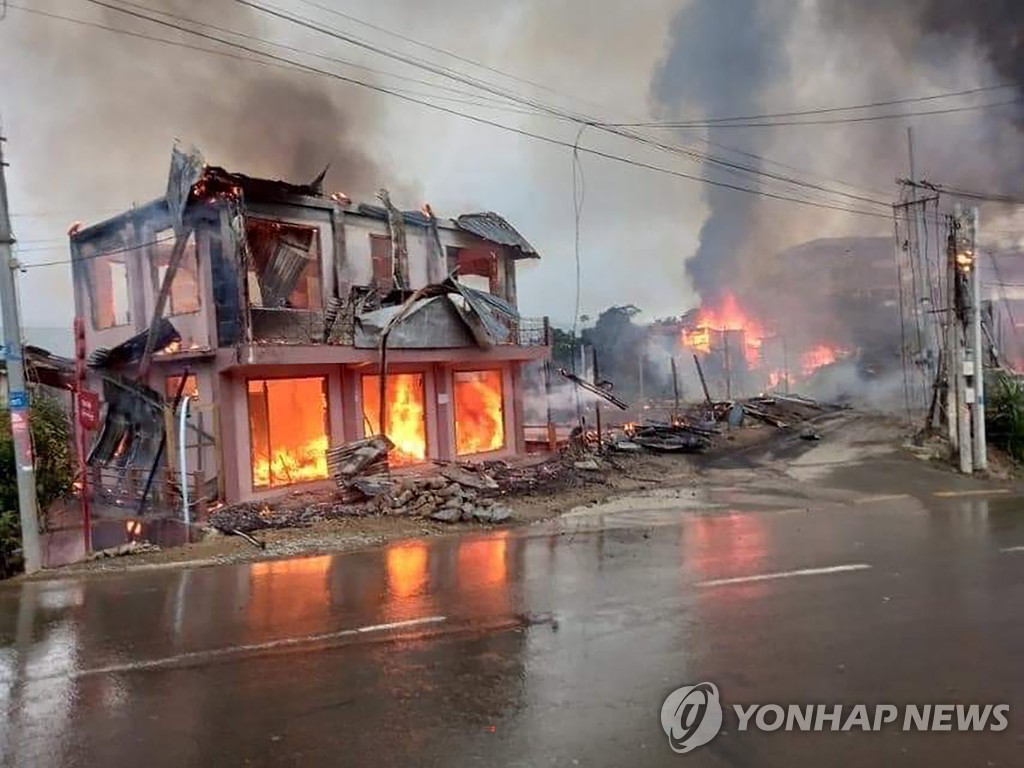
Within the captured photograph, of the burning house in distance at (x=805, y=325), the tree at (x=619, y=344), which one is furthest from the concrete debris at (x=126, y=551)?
the burning house in distance at (x=805, y=325)

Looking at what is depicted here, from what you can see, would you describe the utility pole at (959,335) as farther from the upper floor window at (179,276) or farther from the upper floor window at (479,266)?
the upper floor window at (179,276)

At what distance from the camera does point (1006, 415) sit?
1672 centimetres

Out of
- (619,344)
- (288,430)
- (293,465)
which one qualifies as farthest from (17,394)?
(619,344)

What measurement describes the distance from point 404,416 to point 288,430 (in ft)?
9.14

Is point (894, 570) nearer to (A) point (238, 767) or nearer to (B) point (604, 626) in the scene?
(B) point (604, 626)

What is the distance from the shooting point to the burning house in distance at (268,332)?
13.8 meters

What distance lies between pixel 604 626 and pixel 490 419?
43.1ft

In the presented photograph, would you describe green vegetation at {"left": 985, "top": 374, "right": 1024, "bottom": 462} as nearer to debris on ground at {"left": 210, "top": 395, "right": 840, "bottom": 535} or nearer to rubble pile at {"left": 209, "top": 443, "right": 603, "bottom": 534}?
debris on ground at {"left": 210, "top": 395, "right": 840, "bottom": 535}

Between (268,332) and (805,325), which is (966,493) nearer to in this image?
(268,332)

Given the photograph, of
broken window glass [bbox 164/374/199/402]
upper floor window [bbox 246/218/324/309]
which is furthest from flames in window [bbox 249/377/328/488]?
upper floor window [bbox 246/218/324/309]

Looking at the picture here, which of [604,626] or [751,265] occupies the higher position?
[751,265]

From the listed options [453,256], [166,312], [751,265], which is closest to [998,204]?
[751,265]

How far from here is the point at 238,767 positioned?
3.66m

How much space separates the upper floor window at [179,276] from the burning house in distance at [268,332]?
0.12 ft
